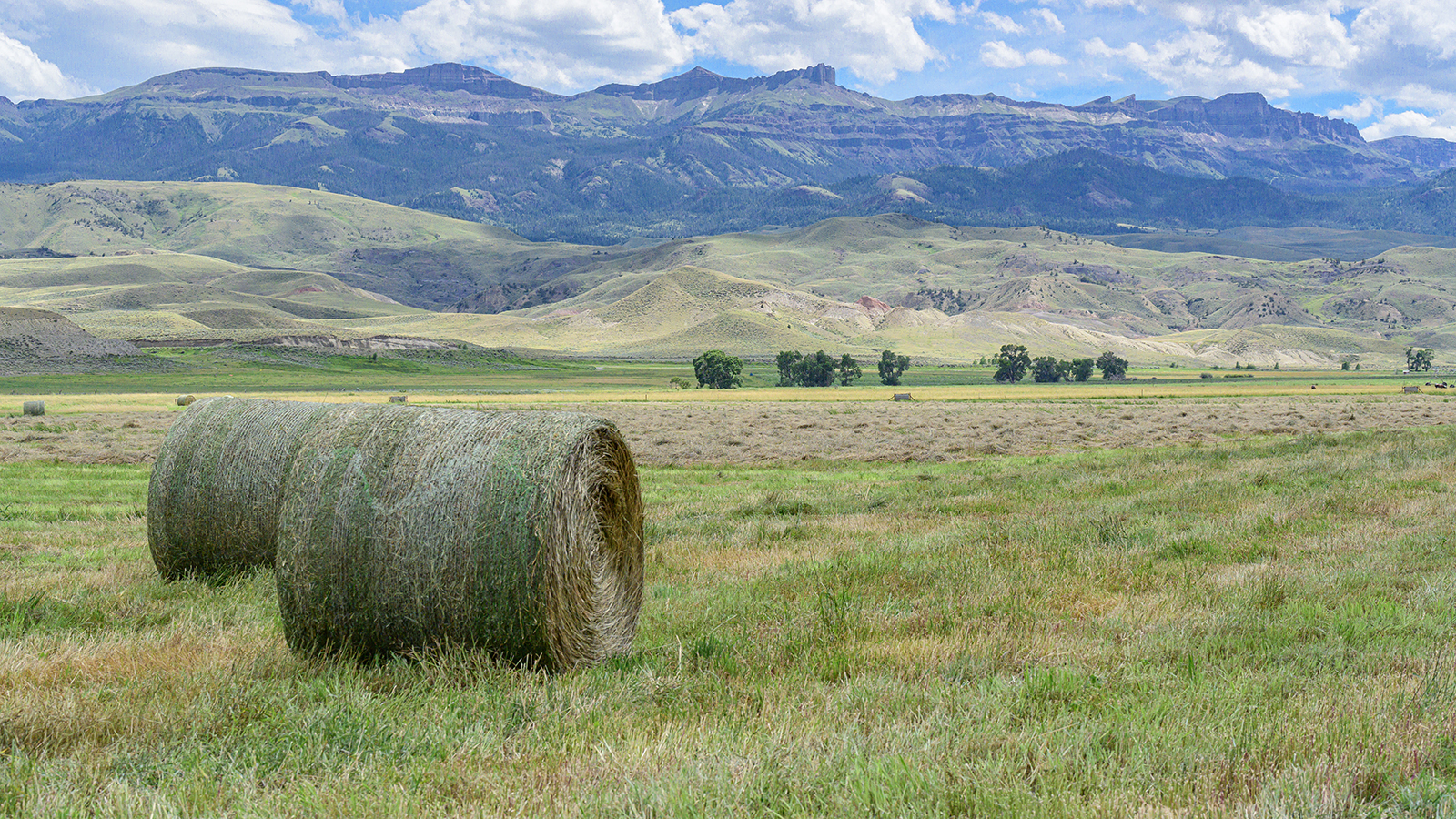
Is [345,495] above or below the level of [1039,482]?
above

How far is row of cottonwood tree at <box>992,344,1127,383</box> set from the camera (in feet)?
413

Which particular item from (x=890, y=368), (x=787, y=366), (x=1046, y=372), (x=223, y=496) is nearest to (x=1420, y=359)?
(x=1046, y=372)

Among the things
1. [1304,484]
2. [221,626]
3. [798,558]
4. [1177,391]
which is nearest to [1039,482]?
[1304,484]

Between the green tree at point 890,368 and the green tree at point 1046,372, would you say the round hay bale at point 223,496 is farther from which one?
the green tree at point 1046,372

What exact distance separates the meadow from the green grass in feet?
0.09

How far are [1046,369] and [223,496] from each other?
124 meters

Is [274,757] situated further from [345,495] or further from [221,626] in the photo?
[221,626]

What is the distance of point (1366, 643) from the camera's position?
703 cm

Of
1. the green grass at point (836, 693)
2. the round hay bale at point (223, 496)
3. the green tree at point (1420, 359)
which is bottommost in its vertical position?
the green grass at point (836, 693)

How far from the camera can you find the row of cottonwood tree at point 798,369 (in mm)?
103250

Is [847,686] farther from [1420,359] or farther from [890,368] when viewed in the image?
[1420,359]

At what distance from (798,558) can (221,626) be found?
6.04 metres

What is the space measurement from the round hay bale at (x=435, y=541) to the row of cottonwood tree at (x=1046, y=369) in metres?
125

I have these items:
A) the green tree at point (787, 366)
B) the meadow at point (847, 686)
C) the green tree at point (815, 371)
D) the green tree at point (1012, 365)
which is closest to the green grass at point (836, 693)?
the meadow at point (847, 686)
